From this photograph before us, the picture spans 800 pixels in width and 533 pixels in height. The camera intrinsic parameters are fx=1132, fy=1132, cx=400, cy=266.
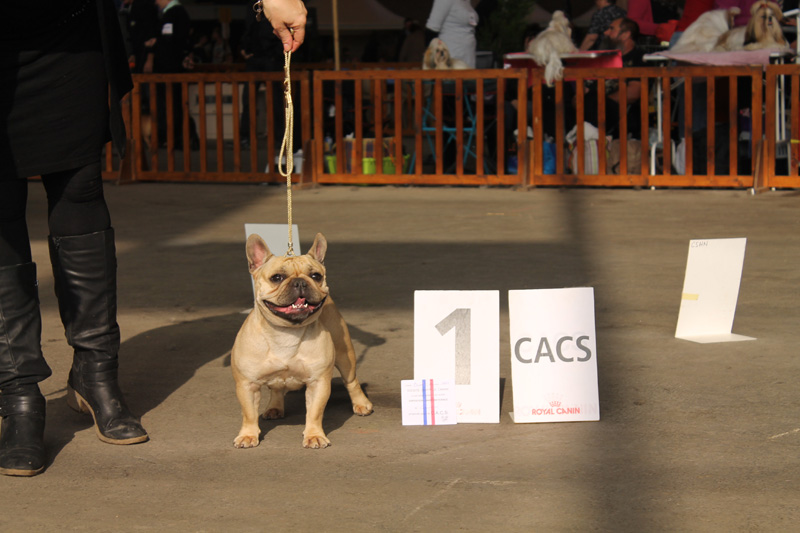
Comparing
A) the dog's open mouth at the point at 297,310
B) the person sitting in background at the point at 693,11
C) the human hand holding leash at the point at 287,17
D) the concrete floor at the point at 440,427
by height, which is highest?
the person sitting in background at the point at 693,11

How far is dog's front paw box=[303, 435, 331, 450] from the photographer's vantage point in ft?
12.1

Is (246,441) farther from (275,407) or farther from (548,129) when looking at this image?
(548,129)

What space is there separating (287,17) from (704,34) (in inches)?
328

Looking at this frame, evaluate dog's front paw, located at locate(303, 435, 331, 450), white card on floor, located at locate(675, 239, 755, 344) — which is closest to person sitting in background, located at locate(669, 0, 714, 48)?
white card on floor, located at locate(675, 239, 755, 344)

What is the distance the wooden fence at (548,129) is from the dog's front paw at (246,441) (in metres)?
7.44

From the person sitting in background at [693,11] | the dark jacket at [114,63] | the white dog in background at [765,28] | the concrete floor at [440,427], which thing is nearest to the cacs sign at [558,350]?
the concrete floor at [440,427]

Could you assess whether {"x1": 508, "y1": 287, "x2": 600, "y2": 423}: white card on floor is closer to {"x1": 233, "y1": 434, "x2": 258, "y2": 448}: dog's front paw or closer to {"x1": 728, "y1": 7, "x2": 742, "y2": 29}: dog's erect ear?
{"x1": 233, "y1": 434, "x2": 258, "y2": 448}: dog's front paw

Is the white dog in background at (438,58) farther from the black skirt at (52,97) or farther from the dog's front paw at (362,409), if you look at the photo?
the black skirt at (52,97)

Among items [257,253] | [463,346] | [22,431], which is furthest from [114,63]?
[463,346]

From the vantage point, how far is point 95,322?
3814 mm

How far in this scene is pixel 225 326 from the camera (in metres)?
5.57

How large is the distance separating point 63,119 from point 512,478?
1.80 meters

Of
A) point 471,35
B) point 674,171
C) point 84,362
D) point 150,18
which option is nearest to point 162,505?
point 84,362

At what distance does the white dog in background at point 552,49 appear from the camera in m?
10.9
